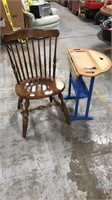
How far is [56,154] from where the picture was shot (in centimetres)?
165

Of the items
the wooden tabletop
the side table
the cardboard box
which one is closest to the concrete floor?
the side table

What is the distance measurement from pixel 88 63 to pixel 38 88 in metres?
0.53

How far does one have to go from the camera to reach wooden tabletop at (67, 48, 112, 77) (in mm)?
1561

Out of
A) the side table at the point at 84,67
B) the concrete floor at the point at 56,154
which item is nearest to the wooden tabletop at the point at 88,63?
the side table at the point at 84,67

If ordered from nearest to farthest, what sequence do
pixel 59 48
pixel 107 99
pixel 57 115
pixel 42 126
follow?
pixel 42 126 < pixel 57 115 < pixel 107 99 < pixel 59 48

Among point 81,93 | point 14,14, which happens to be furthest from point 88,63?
point 14,14

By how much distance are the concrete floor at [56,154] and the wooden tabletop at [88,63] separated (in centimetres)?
64

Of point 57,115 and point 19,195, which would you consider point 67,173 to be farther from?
point 57,115

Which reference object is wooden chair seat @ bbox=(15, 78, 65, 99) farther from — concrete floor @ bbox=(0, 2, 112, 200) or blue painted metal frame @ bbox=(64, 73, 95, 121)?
concrete floor @ bbox=(0, 2, 112, 200)

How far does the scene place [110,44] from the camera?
3.79m

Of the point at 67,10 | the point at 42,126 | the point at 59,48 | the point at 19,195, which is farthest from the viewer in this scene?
the point at 67,10

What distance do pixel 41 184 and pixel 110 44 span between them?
3.25 meters

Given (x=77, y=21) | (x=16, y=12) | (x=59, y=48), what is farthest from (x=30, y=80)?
(x=77, y=21)

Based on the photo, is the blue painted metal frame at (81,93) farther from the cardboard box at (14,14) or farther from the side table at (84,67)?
the cardboard box at (14,14)
